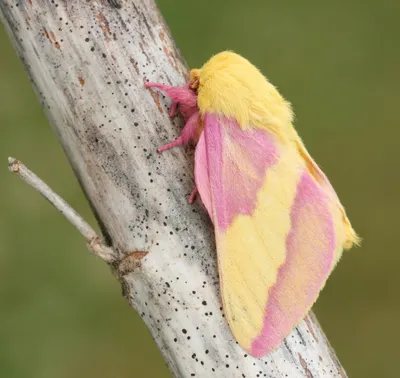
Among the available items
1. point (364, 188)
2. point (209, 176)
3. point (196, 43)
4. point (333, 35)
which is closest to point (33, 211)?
point (196, 43)

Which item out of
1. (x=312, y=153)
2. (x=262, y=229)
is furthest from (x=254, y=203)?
(x=312, y=153)

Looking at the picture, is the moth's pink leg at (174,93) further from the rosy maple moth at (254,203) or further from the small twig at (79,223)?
the small twig at (79,223)

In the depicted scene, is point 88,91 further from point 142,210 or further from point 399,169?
point 399,169

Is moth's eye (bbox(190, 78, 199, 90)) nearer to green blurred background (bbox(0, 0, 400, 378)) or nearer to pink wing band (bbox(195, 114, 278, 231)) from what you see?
pink wing band (bbox(195, 114, 278, 231))

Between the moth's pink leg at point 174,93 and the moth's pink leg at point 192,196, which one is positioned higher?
the moth's pink leg at point 174,93

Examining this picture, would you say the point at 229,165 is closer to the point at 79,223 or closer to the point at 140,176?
the point at 140,176

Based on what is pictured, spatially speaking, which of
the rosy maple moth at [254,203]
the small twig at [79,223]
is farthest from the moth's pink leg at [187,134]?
the small twig at [79,223]

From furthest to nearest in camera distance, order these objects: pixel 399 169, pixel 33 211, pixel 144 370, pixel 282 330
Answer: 1. pixel 399 169
2. pixel 33 211
3. pixel 144 370
4. pixel 282 330
